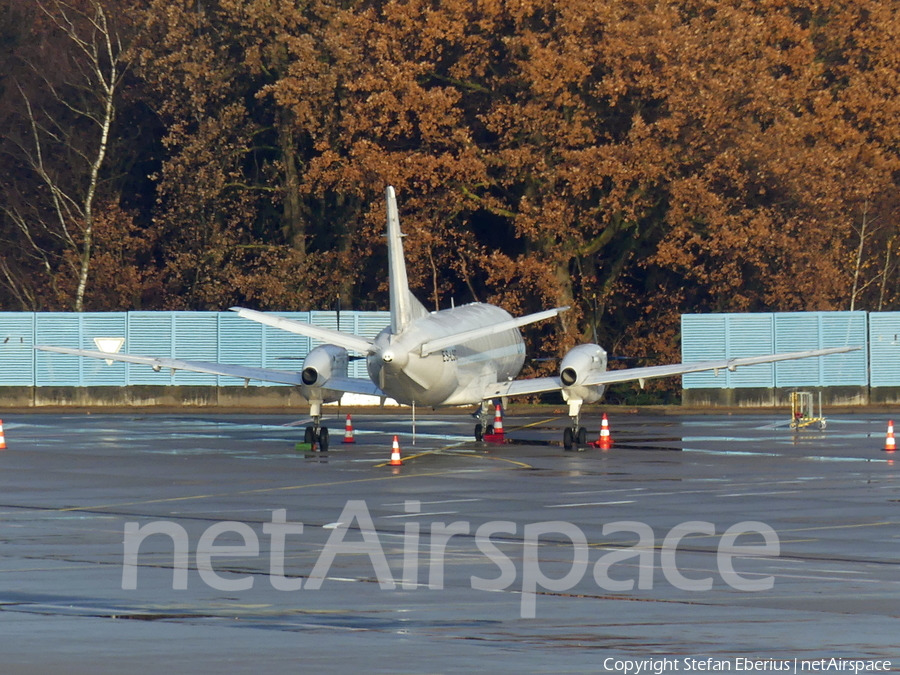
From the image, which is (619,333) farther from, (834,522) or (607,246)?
(834,522)

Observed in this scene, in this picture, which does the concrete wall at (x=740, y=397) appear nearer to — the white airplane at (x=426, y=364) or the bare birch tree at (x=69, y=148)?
the white airplane at (x=426, y=364)

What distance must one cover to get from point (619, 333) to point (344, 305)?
10.3 metres

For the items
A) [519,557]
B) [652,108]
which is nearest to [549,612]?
[519,557]

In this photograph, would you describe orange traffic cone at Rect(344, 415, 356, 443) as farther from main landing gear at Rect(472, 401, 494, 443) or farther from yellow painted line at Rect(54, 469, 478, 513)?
yellow painted line at Rect(54, 469, 478, 513)

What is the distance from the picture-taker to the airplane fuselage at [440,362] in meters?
28.0

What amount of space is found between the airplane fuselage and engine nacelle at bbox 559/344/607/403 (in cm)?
218

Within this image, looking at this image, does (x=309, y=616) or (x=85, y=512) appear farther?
(x=85, y=512)

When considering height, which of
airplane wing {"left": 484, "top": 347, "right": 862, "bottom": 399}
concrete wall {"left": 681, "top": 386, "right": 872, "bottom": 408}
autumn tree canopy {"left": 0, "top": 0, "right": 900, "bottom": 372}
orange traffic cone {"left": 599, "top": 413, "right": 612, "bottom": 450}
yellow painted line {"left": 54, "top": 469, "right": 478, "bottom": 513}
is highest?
autumn tree canopy {"left": 0, "top": 0, "right": 900, "bottom": 372}

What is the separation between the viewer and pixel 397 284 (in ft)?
95.8

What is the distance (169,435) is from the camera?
34750 millimetres

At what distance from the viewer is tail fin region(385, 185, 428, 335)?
Result: 93.9 ft

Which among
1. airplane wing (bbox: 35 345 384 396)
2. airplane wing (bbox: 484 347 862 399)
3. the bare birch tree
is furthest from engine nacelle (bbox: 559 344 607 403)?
the bare birch tree

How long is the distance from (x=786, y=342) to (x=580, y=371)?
694 inches

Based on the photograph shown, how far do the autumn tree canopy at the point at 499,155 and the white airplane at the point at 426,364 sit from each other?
12.1 m
